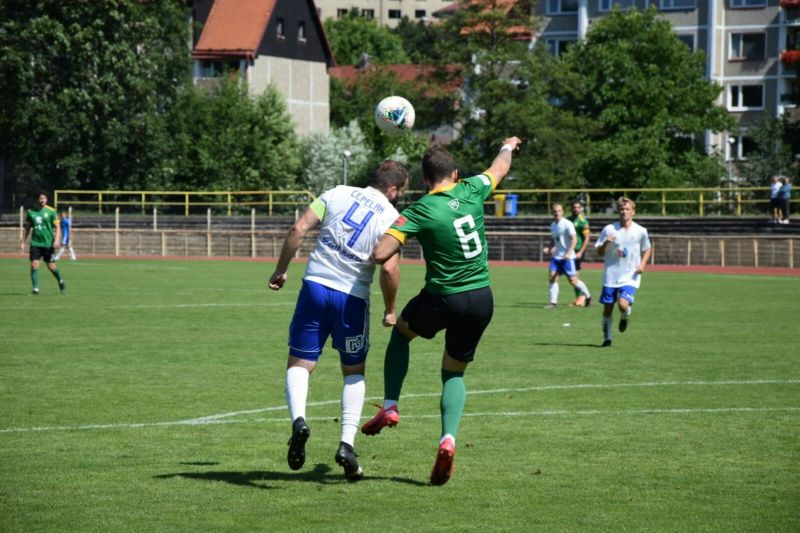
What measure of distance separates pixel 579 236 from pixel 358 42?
4008 inches

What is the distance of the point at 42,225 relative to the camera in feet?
88.6

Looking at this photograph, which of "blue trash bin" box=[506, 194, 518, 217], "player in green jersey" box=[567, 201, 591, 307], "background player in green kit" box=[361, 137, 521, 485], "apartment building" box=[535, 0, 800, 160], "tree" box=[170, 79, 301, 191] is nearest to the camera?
"background player in green kit" box=[361, 137, 521, 485]

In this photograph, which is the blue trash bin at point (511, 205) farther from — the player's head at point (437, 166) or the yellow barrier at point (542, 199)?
the player's head at point (437, 166)

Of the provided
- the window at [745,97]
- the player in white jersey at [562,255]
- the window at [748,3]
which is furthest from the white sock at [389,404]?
the window at [745,97]

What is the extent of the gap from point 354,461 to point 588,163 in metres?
62.5

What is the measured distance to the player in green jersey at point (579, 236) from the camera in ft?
86.3

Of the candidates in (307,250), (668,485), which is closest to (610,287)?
Answer: (668,485)

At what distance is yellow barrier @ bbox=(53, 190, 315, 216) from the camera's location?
180ft

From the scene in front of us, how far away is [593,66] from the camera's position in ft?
232

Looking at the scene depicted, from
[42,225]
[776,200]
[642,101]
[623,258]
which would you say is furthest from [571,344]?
[642,101]

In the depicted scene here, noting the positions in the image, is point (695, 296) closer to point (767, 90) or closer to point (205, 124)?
point (205, 124)

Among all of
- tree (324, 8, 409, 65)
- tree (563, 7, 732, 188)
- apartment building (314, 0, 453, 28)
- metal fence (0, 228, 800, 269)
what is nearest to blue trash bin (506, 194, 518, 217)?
metal fence (0, 228, 800, 269)

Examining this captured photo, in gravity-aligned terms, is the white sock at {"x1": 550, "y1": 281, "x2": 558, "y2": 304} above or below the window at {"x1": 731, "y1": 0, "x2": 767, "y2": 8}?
below

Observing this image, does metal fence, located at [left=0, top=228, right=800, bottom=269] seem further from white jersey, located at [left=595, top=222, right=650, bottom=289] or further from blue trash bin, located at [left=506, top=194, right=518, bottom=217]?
white jersey, located at [left=595, top=222, right=650, bottom=289]
